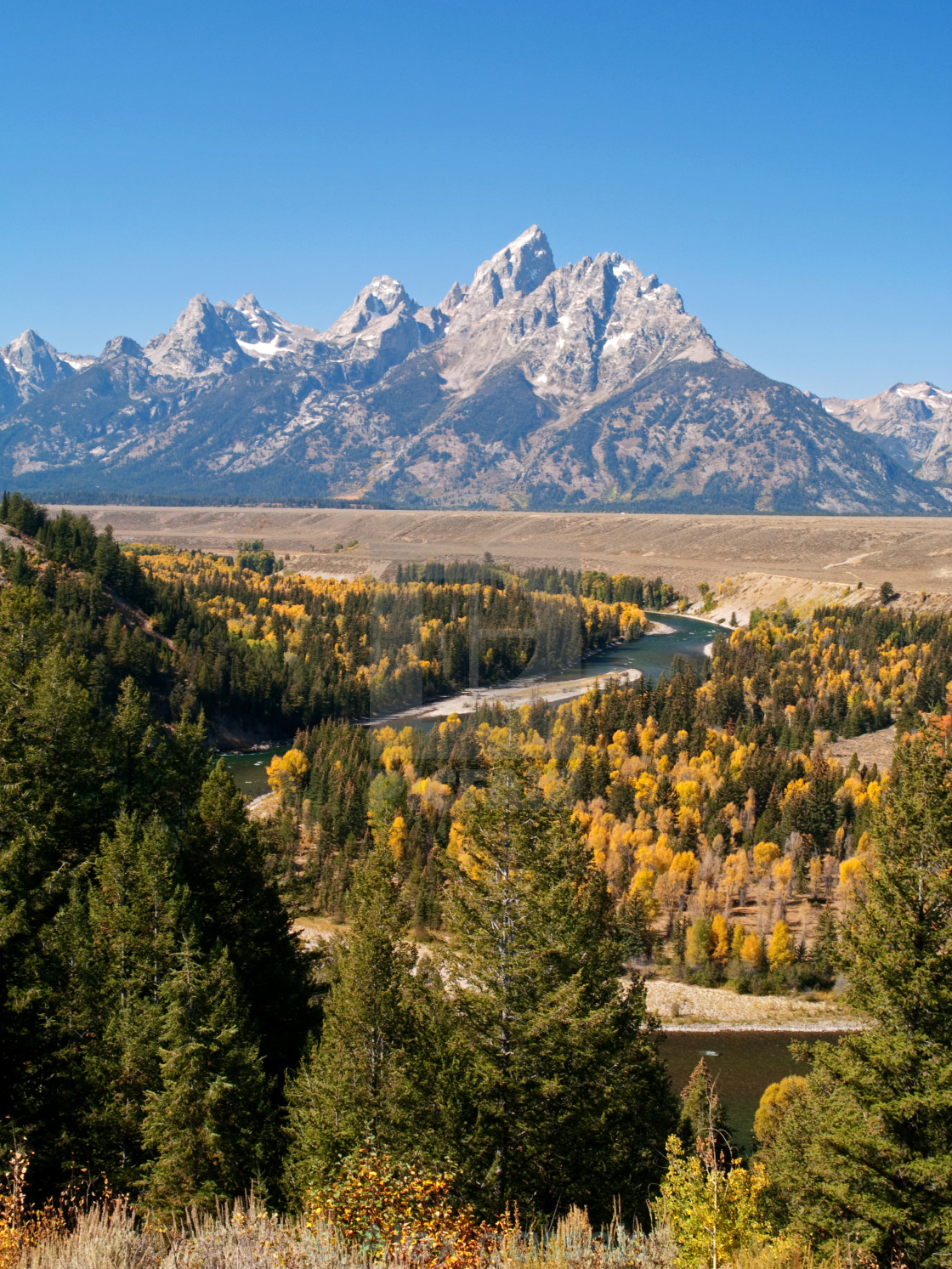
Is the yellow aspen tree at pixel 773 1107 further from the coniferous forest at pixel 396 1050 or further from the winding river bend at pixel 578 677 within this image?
the winding river bend at pixel 578 677

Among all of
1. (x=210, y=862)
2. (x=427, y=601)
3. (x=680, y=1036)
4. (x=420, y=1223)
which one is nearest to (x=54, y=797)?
(x=210, y=862)

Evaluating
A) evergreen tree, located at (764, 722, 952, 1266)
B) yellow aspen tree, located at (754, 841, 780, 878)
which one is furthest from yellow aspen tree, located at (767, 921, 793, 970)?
evergreen tree, located at (764, 722, 952, 1266)

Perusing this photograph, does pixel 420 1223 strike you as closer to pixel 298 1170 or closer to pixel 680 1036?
pixel 298 1170

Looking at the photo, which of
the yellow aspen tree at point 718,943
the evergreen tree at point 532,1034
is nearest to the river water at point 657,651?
the yellow aspen tree at point 718,943

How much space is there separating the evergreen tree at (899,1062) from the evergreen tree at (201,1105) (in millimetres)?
9280

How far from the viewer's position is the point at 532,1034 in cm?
1495

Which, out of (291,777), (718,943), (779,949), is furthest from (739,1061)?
(291,777)

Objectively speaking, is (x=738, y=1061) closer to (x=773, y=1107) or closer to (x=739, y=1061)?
(x=739, y=1061)

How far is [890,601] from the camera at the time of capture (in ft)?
429

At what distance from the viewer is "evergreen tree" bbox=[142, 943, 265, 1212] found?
14.3m

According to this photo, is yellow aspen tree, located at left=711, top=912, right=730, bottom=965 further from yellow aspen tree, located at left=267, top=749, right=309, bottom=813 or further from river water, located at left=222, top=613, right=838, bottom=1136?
yellow aspen tree, located at left=267, top=749, right=309, bottom=813

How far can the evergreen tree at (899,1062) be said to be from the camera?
13.4m

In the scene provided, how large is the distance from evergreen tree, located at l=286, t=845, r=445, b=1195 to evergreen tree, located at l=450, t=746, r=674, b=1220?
67cm

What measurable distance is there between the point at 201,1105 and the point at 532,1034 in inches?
219
